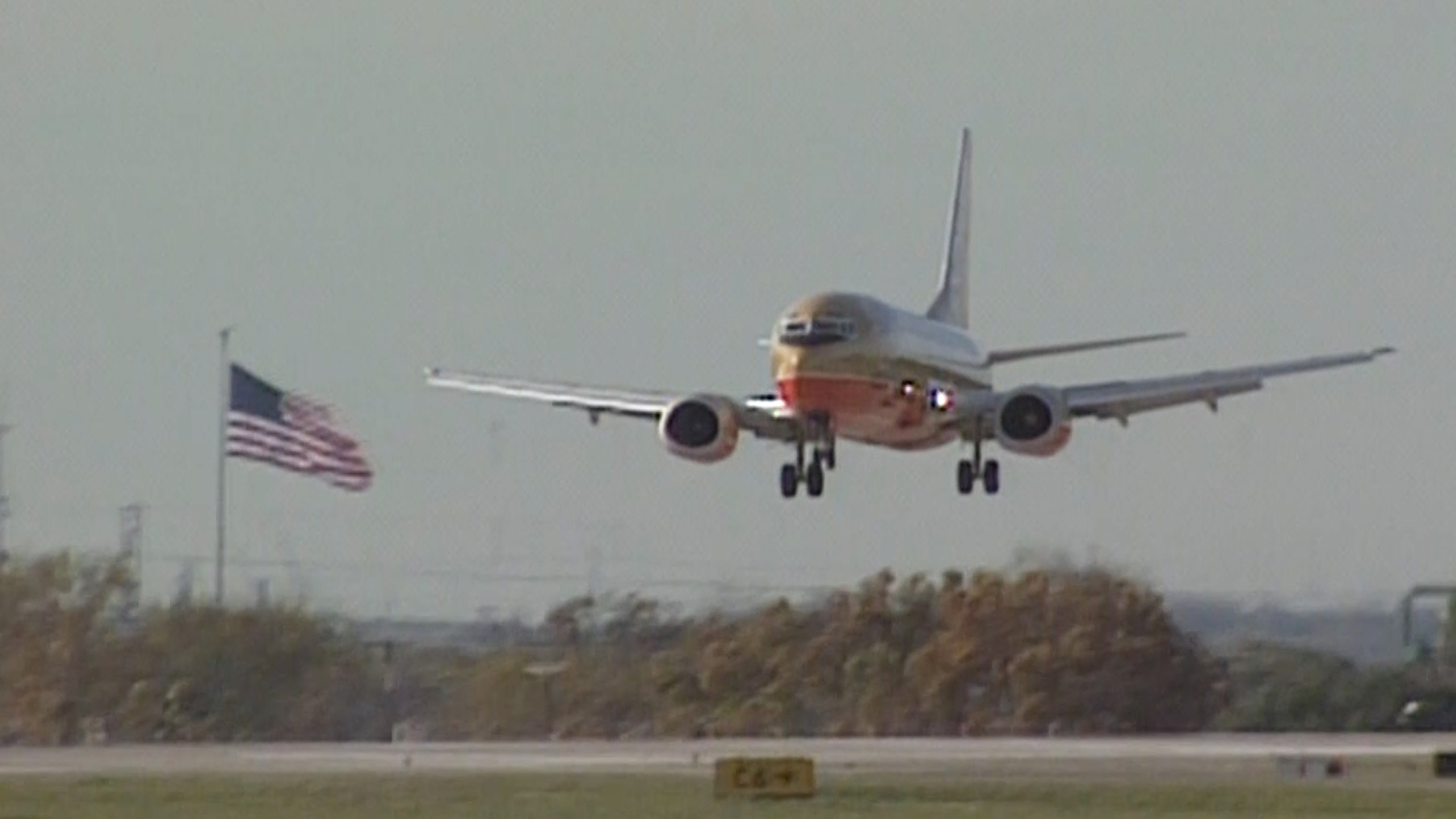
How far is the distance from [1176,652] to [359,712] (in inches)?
718

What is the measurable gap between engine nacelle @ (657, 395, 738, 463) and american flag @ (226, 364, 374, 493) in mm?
6456

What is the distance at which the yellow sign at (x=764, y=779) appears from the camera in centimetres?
7650

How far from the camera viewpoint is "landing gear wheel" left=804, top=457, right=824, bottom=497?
327 ft

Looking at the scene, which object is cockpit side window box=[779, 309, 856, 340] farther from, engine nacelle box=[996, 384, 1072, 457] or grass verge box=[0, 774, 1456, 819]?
grass verge box=[0, 774, 1456, 819]

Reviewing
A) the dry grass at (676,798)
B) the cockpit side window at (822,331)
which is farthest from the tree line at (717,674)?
the dry grass at (676,798)

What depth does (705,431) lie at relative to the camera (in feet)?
327

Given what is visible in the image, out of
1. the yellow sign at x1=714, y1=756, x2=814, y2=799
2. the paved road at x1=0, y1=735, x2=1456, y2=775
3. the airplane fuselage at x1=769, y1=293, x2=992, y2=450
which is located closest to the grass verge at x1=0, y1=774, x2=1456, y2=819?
the yellow sign at x1=714, y1=756, x2=814, y2=799

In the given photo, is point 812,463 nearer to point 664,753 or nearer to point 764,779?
point 664,753

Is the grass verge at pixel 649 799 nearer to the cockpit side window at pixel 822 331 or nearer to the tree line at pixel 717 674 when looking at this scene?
the cockpit side window at pixel 822 331

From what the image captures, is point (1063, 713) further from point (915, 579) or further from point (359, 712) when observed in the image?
point (359, 712)

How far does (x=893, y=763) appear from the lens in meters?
88.1

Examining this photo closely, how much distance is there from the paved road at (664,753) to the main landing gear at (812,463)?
16.5ft

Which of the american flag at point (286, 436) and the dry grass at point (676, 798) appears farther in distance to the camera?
the american flag at point (286, 436)

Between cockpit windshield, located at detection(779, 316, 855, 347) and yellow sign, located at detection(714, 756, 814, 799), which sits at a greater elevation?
cockpit windshield, located at detection(779, 316, 855, 347)
